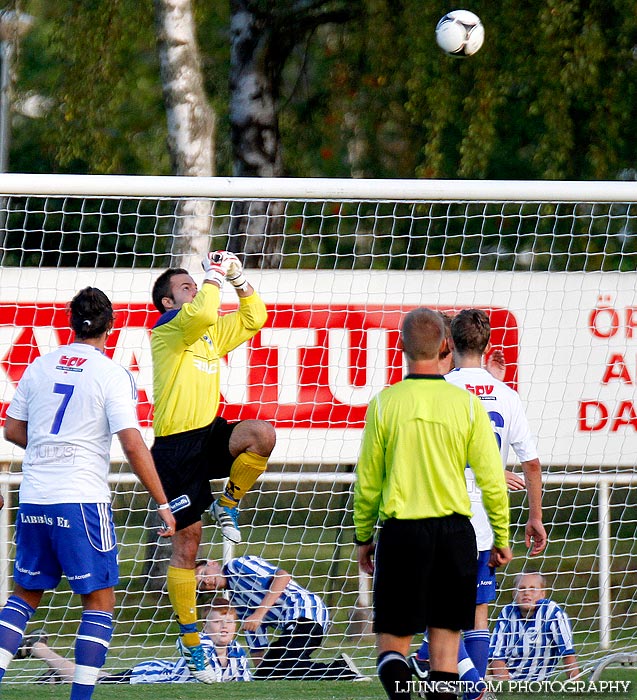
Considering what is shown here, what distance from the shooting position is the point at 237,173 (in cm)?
957

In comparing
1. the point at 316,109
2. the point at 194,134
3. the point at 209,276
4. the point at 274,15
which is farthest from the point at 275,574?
the point at 316,109

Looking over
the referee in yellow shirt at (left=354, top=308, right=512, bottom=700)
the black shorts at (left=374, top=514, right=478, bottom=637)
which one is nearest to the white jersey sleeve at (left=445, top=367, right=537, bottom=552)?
the referee in yellow shirt at (left=354, top=308, right=512, bottom=700)

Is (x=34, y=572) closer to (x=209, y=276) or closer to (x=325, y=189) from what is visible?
(x=209, y=276)

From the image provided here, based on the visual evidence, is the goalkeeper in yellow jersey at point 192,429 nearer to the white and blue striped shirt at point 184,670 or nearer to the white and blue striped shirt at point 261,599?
the white and blue striped shirt at point 184,670

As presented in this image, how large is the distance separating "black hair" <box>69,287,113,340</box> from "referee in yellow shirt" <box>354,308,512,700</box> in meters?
1.20

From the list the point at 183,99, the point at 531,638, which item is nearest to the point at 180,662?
the point at 531,638

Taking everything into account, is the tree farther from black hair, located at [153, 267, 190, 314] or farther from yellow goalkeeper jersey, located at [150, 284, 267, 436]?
yellow goalkeeper jersey, located at [150, 284, 267, 436]

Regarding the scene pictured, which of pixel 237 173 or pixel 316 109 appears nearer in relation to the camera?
pixel 237 173

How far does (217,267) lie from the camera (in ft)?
18.5

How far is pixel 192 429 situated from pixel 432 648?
191 centimetres

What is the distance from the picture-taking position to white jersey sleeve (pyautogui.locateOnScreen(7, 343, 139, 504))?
467 cm

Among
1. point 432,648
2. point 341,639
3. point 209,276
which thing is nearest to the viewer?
point 432,648

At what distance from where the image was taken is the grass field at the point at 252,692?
5.84m

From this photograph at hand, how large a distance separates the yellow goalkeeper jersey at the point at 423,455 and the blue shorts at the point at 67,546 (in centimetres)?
→ 106
